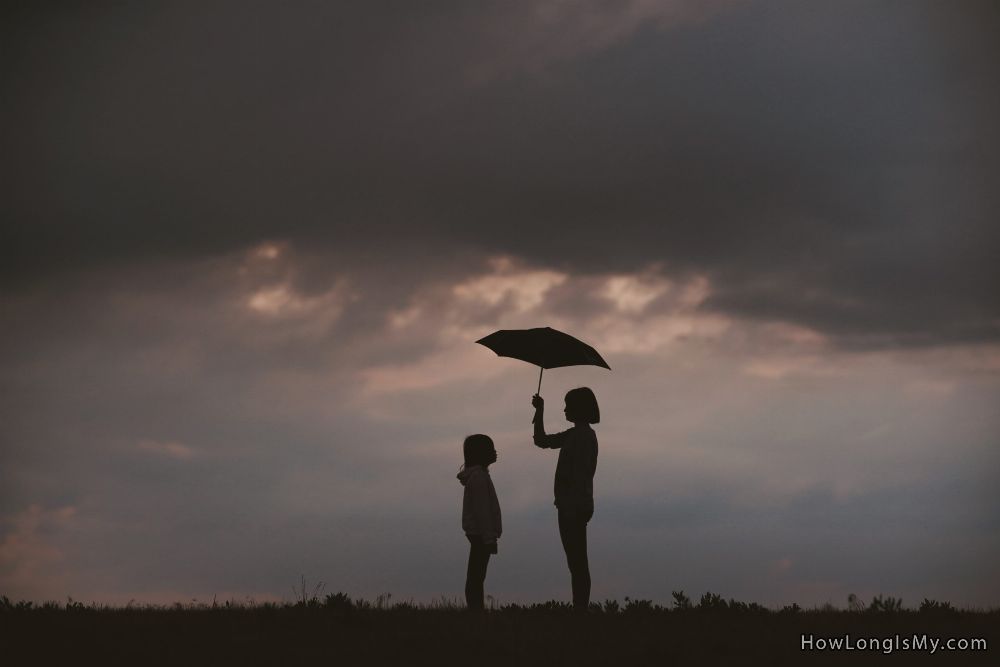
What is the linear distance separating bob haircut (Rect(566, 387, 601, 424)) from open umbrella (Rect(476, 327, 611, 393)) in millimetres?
756

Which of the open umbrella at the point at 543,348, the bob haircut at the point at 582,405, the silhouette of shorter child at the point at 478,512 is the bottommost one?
the silhouette of shorter child at the point at 478,512

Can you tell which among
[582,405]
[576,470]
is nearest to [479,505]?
[576,470]

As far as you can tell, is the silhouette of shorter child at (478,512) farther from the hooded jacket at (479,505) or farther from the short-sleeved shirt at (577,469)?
the short-sleeved shirt at (577,469)

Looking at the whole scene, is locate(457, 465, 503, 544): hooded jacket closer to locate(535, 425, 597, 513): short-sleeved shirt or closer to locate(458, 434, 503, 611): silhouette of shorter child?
locate(458, 434, 503, 611): silhouette of shorter child

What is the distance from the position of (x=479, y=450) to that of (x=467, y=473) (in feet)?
1.12

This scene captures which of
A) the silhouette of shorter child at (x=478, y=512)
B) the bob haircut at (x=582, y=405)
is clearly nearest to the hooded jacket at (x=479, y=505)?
the silhouette of shorter child at (x=478, y=512)

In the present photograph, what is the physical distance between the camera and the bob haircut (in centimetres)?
1398

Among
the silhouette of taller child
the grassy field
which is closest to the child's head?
the silhouette of taller child

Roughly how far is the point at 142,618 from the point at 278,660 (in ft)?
11.6

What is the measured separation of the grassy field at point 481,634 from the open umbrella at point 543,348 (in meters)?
3.23

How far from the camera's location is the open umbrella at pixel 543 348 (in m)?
14.8

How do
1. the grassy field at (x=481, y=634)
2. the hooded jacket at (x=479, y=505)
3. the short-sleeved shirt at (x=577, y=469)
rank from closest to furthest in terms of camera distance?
the grassy field at (x=481, y=634), the short-sleeved shirt at (x=577, y=469), the hooded jacket at (x=479, y=505)

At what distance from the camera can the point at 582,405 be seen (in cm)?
1399

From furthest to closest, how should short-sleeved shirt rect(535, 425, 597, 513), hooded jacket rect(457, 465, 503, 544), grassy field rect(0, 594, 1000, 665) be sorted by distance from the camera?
1. hooded jacket rect(457, 465, 503, 544)
2. short-sleeved shirt rect(535, 425, 597, 513)
3. grassy field rect(0, 594, 1000, 665)
